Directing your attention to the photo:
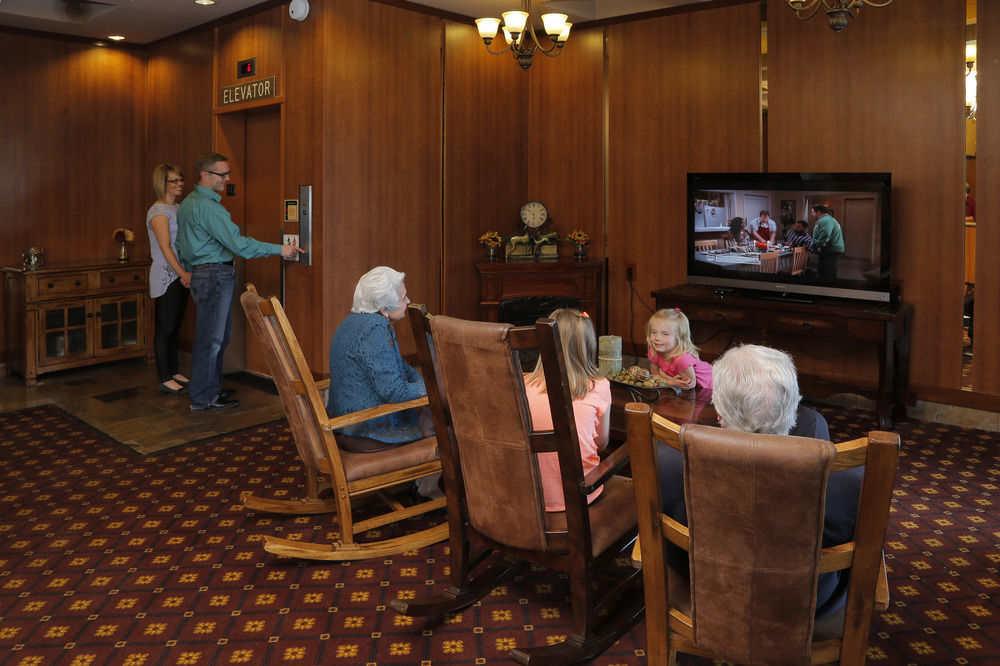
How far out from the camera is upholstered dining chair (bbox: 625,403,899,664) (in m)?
1.73

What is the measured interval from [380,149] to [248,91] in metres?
1.12

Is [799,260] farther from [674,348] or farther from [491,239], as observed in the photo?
[491,239]

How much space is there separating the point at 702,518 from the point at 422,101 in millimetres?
5235

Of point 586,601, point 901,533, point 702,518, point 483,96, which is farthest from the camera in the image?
point 483,96

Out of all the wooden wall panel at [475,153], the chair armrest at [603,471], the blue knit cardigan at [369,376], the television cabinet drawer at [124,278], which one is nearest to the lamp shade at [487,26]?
the wooden wall panel at [475,153]

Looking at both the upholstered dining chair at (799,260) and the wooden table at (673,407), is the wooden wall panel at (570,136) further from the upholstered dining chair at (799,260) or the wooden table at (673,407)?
the wooden table at (673,407)

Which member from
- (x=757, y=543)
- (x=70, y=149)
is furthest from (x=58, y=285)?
(x=757, y=543)

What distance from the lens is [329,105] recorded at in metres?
5.83

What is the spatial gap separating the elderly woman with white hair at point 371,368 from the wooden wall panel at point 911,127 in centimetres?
366

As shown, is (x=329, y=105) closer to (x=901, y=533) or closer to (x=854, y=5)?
(x=854, y=5)

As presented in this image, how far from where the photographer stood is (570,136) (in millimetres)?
7199

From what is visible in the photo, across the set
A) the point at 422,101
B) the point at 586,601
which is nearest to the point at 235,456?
the point at 586,601

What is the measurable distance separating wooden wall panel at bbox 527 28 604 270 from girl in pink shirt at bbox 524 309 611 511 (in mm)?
4449

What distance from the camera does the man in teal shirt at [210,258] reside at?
562 cm
